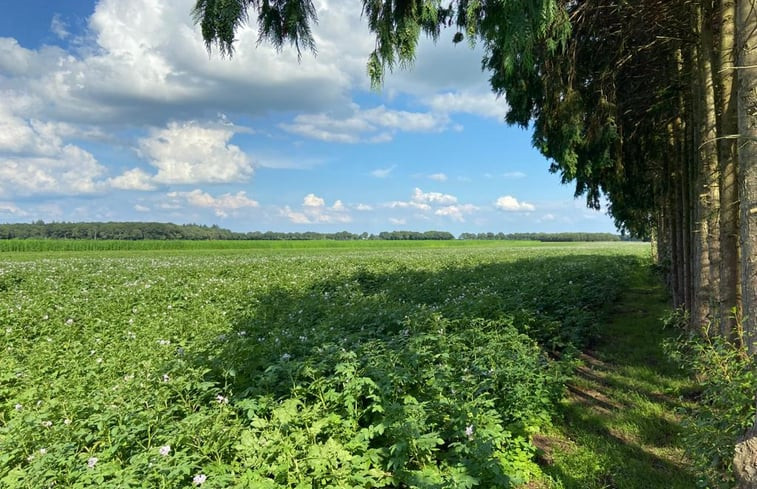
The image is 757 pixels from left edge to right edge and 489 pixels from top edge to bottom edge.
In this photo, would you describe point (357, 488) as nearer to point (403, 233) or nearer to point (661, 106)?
point (661, 106)

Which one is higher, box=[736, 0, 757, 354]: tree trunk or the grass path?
box=[736, 0, 757, 354]: tree trunk

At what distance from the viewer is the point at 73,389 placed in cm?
452

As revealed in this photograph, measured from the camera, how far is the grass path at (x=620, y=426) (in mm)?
3625

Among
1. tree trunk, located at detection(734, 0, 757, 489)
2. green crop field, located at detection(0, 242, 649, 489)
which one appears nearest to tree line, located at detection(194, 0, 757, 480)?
tree trunk, located at detection(734, 0, 757, 489)

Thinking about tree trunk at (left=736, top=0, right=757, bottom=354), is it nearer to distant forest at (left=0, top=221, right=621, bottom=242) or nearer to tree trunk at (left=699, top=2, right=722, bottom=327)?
tree trunk at (left=699, top=2, right=722, bottom=327)

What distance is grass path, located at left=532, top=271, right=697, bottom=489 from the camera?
362 cm

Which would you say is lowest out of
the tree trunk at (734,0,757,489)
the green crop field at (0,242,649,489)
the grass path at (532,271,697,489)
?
the grass path at (532,271,697,489)

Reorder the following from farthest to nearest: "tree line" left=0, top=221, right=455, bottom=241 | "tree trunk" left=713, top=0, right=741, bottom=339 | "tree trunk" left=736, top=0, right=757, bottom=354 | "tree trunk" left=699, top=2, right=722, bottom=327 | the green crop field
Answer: "tree line" left=0, top=221, right=455, bottom=241 < "tree trunk" left=699, top=2, right=722, bottom=327 < "tree trunk" left=713, top=0, right=741, bottom=339 < the green crop field < "tree trunk" left=736, top=0, right=757, bottom=354

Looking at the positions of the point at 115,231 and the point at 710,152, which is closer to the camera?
the point at 710,152

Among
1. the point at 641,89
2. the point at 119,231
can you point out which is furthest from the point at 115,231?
the point at 641,89

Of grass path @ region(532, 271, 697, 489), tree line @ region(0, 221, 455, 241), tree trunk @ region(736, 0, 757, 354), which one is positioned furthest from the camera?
tree line @ region(0, 221, 455, 241)

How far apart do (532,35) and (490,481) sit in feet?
10.5

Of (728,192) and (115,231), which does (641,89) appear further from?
(115,231)

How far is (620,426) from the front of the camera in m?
4.52
